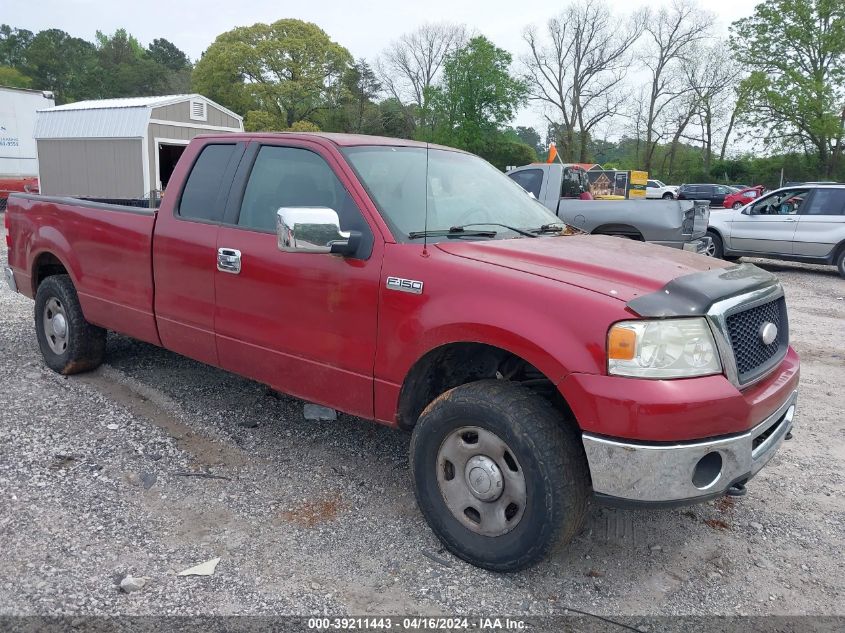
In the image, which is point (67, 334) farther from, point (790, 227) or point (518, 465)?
point (790, 227)

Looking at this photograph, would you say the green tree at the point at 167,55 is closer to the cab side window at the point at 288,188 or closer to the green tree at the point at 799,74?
the green tree at the point at 799,74

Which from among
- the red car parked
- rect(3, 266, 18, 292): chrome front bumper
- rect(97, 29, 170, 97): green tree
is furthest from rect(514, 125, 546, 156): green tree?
rect(3, 266, 18, 292): chrome front bumper

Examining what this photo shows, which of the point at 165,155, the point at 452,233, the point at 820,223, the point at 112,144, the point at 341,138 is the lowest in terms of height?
the point at 820,223

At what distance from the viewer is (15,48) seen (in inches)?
3250

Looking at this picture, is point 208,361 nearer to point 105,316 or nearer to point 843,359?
point 105,316

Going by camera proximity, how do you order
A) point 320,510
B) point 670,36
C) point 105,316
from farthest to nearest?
1. point 670,36
2. point 105,316
3. point 320,510

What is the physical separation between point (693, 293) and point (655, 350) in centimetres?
35

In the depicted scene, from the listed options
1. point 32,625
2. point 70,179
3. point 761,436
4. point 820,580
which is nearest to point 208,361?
point 32,625

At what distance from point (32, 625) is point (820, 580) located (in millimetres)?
3249

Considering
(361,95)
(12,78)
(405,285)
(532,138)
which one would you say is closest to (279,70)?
(361,95)

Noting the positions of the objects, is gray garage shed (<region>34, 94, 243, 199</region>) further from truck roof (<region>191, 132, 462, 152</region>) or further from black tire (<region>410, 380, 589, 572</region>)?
black tire (<region>410, 380, 589, 572</region>)

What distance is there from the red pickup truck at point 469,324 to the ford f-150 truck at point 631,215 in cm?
624

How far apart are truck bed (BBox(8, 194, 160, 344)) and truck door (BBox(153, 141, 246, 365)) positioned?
0.45 feet

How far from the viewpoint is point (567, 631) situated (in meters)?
2.72
